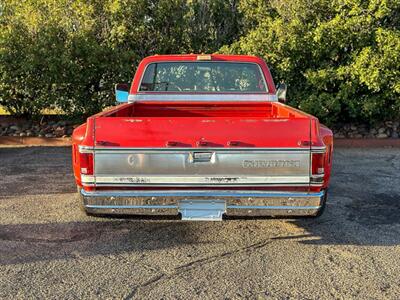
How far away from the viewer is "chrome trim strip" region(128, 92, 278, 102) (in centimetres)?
601

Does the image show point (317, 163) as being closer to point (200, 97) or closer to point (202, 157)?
point (202, 157)

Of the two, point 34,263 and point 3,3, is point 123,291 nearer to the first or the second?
point 34,263

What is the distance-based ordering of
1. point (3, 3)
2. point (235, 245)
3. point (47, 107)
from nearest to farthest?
point (235, 245) < point (47, 107) < point (3, 3)

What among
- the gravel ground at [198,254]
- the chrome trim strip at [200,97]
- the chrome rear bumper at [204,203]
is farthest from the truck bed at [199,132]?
the chrome trim strip at [200,97]

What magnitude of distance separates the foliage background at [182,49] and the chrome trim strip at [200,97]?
4349 millimetres

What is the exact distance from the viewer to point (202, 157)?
3914 millimetres

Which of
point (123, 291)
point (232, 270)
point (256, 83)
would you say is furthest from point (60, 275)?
point (256, 83)

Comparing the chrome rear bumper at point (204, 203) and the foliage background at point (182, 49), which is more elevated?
the foliage background at point (182, 49)

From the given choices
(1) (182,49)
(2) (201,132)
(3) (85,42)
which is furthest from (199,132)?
(1) (182,49)

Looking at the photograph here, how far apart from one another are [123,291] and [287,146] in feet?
5.86

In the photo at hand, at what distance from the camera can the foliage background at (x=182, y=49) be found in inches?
385

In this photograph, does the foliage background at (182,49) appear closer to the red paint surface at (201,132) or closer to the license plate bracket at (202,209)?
the red paint surface at (201,132)

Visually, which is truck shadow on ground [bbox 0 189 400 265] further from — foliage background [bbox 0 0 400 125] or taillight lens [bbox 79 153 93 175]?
foliage background [bbox 0 0 400 125]

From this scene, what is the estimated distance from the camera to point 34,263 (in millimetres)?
4055
